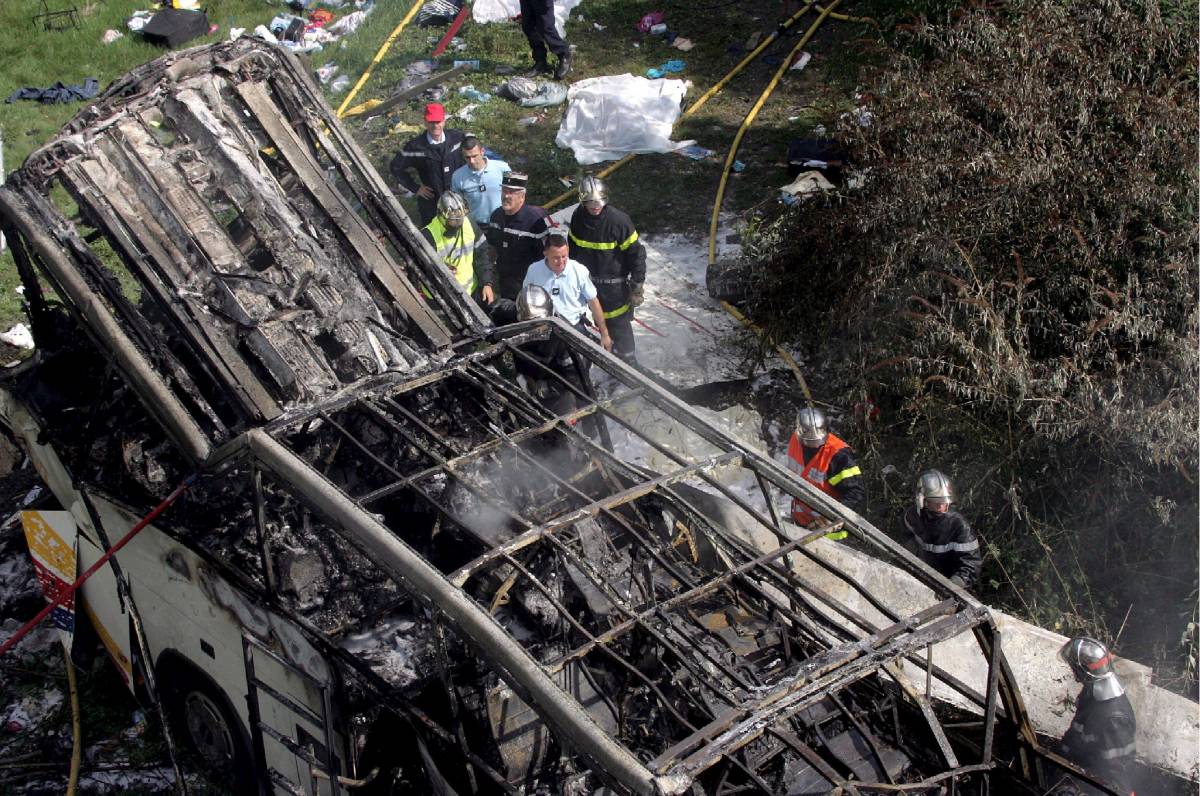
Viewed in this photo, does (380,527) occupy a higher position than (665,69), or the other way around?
(380,527)

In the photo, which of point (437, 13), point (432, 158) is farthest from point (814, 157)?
point (437, 13)

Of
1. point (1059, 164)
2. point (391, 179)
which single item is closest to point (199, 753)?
point (1059, 164)

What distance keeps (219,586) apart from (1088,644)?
12.5 ft

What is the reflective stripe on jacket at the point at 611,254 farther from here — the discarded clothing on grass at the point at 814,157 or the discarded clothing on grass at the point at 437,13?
the discarded clothing on grass at the point at 437,13

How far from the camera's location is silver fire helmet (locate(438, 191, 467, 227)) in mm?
7656

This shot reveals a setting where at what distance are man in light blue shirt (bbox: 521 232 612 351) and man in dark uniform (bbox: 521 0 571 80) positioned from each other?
5.64m

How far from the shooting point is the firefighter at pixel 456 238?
25.2 ft

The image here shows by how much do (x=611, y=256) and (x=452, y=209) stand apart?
1189 mm

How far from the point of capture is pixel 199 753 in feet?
17.3

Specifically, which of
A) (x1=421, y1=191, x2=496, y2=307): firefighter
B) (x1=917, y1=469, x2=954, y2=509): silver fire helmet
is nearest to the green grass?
(x1=421, y1=191, x2=496, y2=307): firefighter

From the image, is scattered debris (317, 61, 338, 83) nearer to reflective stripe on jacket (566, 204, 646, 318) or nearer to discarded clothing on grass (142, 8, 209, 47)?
discarded clothing on grass (142, 8, 209, 47)

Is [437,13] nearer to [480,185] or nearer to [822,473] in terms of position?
[480,185]

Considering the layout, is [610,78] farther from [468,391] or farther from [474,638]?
[474,638]

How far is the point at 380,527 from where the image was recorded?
3850 mm
